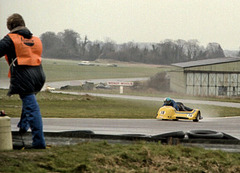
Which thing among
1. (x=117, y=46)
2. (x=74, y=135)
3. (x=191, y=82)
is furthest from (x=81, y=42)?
(x=74, y=135)

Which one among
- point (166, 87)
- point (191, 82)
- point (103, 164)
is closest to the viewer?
point (103, 164)

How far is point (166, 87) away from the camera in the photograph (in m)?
68.6

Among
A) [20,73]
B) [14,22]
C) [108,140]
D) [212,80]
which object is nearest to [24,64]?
[20,73]

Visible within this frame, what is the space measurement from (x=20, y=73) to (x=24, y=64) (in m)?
0.13

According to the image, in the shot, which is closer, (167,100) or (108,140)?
(108,140)

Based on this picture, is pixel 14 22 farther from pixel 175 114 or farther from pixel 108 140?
pixel 175 114

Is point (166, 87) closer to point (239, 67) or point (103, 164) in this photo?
point (239, 67)

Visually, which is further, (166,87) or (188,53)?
(188,53)

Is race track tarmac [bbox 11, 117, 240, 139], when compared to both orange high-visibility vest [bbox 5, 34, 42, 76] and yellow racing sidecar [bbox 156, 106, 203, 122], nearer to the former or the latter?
yellow racing sidecar [bbox 156, 106, 203, 122]

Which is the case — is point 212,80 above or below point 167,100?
below

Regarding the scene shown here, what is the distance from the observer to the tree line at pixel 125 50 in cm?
9206

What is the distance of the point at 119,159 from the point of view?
605 centimetres

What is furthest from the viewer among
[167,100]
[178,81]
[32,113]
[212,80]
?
[178,81]

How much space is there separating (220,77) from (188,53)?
35.0 meters
